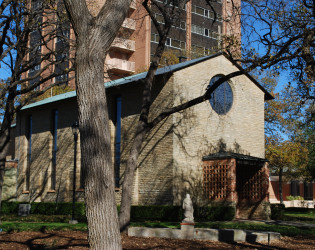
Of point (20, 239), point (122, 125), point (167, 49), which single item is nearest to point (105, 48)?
point (20, 239)

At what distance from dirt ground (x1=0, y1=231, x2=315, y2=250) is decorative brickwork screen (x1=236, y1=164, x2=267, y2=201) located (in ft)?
30.6

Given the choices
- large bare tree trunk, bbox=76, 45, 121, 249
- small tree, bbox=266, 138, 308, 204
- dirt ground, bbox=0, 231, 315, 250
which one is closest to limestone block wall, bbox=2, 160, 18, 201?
dirt ground, bbox=0, 231, 315, 250

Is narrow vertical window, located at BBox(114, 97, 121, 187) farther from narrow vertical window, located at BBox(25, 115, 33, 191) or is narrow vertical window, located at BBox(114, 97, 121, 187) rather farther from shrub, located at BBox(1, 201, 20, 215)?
narrow vertical window, located at BBox(25, 115, 33, 191)

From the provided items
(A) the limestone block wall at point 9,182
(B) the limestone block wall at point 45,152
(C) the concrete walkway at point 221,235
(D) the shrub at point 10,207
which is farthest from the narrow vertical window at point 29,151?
(C) the concrete walkway at point 221,235

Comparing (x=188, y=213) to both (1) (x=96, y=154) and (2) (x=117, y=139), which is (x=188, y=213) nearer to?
(1) (x=96, y=154)

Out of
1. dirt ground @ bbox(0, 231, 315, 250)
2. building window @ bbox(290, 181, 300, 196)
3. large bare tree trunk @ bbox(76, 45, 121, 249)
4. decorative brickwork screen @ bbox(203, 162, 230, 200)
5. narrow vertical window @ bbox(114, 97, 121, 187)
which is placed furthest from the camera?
building window @ bbox(290, 181, 300, 196)

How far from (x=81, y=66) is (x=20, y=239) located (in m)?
8.24

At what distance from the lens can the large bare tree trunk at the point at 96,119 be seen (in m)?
6.11

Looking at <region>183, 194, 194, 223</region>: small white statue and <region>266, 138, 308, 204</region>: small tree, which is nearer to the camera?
<region>183, 194, 194, 223</region>: small white statue

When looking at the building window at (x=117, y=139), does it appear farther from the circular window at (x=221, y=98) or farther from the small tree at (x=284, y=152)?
the small tree at (x=284, y=152)

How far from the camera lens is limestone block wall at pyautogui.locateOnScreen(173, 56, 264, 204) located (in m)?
21.8

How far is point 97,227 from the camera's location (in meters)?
6.08

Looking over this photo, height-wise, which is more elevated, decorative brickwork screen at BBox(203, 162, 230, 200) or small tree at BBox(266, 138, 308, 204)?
small tree at BBox(266, 138, 308, 204)

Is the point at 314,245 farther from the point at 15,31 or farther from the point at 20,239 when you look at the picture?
the point at 15,31
